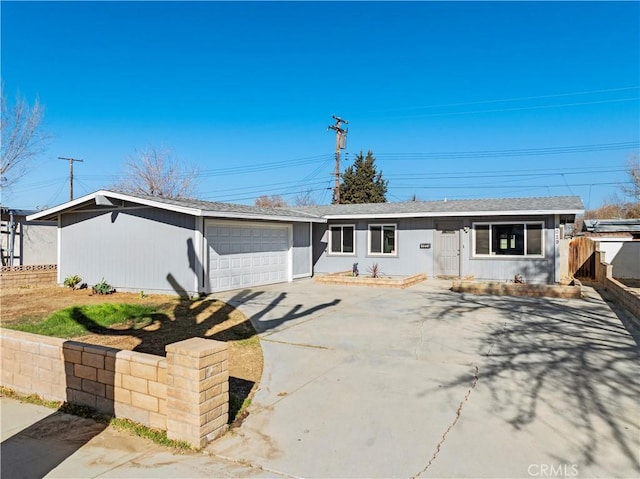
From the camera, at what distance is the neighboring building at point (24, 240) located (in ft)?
55.4

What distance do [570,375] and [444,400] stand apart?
1.82 meters

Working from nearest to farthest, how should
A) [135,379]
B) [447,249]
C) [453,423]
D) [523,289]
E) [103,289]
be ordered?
1. [453,423]
2. [135,379]
3. [523,289]
4. [103,289]
5. [447,249]

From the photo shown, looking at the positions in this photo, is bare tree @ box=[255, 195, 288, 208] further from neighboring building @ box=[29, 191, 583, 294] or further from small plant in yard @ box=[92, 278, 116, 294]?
small plant in yard @ box=[92, 278, 116, 294]

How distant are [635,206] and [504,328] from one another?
1447 inches

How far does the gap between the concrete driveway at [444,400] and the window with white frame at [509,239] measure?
19.8 ft

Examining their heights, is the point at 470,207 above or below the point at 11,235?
above

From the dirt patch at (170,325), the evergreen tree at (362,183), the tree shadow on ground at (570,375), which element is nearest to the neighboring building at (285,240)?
the dirt patch at (170,325)

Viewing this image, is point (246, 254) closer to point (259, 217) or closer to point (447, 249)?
point (259, 217)

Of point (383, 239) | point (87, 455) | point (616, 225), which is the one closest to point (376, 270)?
point (383, 239)

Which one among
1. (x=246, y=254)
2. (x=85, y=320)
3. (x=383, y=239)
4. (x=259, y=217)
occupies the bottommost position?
(x=85, y=320)

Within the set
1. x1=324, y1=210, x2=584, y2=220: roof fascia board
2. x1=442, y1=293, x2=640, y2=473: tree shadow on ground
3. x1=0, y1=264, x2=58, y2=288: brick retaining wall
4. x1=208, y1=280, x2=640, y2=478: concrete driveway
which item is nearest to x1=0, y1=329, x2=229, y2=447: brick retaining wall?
x1=208, y1=280, x2=640, y2=478: concrete driveway

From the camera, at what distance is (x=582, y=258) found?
17297 mm

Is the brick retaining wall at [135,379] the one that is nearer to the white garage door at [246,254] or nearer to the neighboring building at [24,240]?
the white garage door at [246,254]

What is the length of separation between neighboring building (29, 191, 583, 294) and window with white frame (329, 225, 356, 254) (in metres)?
0.04
